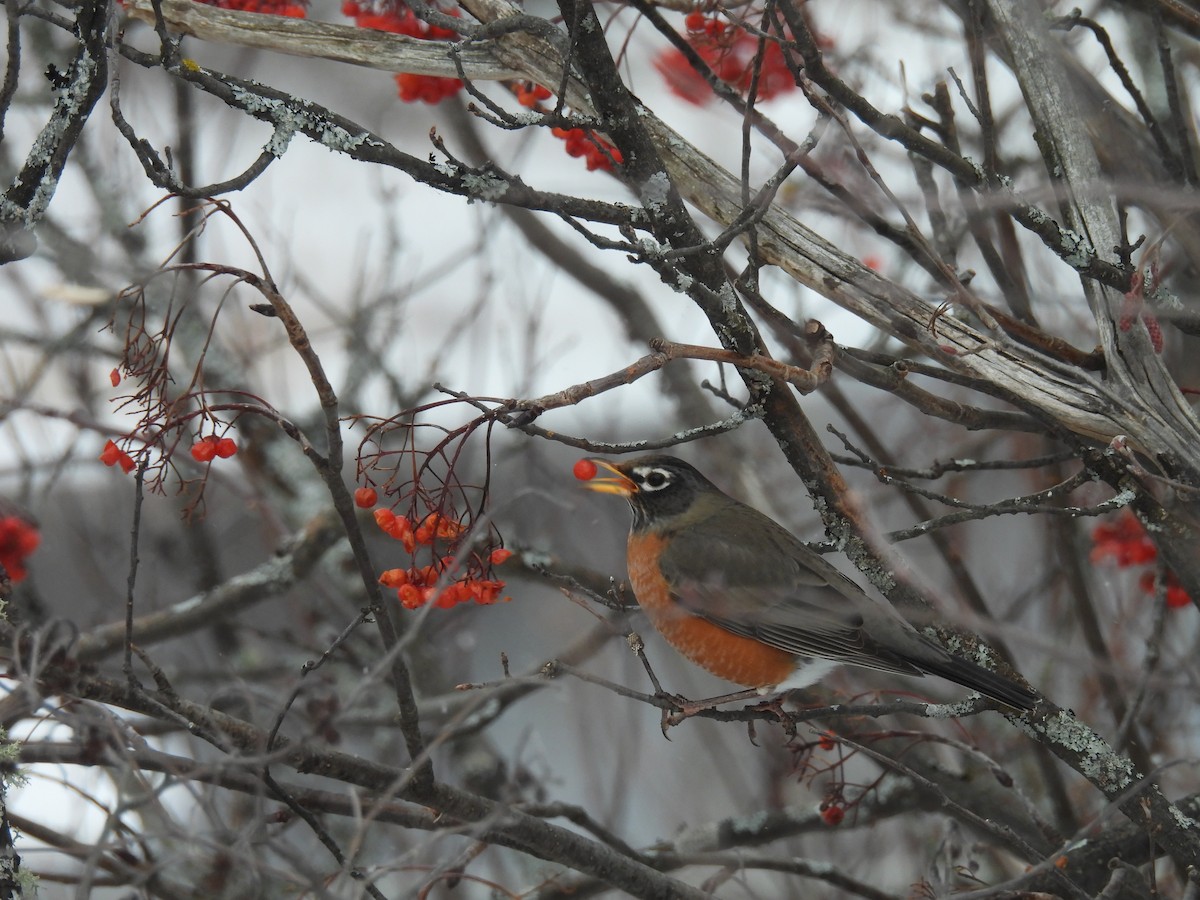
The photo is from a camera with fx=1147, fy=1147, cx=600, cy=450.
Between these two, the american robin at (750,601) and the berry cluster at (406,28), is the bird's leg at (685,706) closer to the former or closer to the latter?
the american robin at (750,601)

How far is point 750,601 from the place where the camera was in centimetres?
311

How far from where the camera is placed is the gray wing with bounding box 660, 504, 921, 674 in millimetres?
2883

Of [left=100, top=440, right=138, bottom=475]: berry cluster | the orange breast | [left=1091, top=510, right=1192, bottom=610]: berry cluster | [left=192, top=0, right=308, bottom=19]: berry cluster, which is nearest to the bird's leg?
the orange breast

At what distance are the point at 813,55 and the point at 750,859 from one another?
195 cm

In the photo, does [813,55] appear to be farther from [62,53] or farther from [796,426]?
[62,53]

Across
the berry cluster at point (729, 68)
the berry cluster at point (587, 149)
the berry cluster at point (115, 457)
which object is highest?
the berry cluster at point (729, 68)

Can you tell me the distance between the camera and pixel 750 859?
2.94m

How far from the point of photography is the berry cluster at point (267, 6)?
2795mm

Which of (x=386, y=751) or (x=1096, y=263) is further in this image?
(x=386, y=751)

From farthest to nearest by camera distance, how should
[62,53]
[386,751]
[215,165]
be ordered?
[215,165]
[62,53]
[386,751]

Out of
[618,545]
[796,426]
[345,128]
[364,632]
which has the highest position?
[618,545]

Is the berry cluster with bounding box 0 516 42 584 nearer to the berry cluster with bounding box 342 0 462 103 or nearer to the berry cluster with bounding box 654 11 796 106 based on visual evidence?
the berry cluster with bounding box 342 0 462 103

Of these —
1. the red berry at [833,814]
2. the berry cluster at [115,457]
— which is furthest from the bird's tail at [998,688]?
the berry cluster at [115,457]

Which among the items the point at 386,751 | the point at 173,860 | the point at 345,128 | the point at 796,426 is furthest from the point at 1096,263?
the point at 386,751
